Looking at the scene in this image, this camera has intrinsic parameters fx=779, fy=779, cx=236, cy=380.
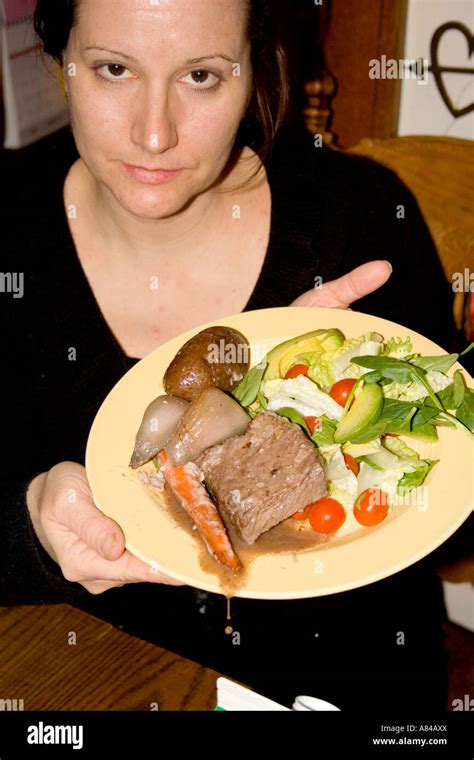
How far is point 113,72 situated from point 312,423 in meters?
0.70

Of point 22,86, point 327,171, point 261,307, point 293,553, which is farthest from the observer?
point 22,86

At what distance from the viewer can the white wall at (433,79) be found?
2.18 m

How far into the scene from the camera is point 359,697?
1658 millimetres

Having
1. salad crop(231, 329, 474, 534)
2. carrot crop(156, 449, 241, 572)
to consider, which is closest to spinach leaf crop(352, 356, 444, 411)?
salad crop(231, 329, 474, 534)

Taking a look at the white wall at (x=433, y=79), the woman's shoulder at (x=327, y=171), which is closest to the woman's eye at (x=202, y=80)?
the woman's shoulder at (x=327, y=171)

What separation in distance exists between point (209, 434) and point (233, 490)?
4.0 inches

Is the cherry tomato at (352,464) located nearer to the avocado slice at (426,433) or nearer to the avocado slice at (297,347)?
the avocado slice at (426,433)

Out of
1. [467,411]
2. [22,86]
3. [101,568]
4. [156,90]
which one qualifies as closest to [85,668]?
[101,568]

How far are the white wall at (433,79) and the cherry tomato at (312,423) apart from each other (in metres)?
1.33

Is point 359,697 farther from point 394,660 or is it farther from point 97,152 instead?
point 97,152

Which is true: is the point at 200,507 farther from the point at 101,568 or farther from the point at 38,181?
the point at 38,181

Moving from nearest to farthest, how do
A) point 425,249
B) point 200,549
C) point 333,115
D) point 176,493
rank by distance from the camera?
point 200,549 → point 176,493 → point 425,249 → point 333,115

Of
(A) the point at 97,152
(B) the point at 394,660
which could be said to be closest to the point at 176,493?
(A) the point at 97,152

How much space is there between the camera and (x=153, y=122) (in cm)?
132
